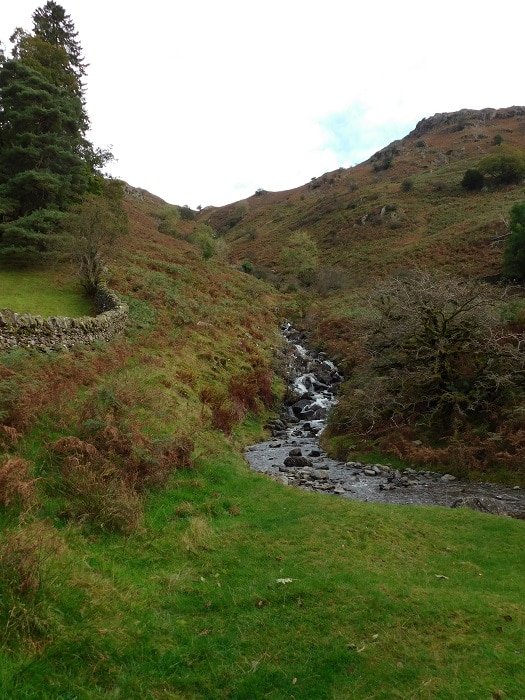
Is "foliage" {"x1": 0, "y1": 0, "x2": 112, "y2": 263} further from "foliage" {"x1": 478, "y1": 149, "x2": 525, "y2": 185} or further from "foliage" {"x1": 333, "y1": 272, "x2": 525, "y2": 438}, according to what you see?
"foliage" {"x1": 478, "y1": 149, "x2": 525, "y2": 185}

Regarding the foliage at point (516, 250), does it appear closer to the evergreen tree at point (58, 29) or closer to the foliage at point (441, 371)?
the foliage at point (441, 371)

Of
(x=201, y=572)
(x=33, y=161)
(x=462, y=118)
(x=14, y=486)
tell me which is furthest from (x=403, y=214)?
(x=462, y=118)

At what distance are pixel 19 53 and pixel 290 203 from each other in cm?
8673

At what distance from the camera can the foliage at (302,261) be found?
60.8 metres

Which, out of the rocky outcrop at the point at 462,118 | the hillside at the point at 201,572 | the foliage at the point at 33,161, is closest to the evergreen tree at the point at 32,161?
the foliage at the point at 33,161

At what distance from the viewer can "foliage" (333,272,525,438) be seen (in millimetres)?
19000

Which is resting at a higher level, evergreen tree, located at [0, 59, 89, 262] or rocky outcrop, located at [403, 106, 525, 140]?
rocky outcrop, located at [403, 106, 525, 140]

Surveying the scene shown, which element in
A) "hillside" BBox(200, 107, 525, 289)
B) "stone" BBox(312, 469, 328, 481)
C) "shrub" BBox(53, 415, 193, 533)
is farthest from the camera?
"hillside" BBox(200, 107, 525, 289)

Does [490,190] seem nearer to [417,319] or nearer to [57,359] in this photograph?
[417,319]

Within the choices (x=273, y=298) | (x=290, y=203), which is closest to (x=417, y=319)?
(x=273, y=298)

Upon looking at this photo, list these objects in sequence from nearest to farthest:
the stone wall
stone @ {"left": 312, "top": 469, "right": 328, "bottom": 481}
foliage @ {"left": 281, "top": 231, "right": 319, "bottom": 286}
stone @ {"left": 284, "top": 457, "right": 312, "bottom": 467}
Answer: the stone wall
stone @ {"left": 312, "top": 469, "right": 328, "bottom": 481}
stone @ {"left": 284, "top": 457, "right": 312, "bottom": 467}
foliage @ {"left": 281, "top": 231, "right": 319, "bottom": 286}

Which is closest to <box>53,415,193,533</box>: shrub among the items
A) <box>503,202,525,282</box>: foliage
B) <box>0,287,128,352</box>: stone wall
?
<box>0,287,128,352</box>: stone wall

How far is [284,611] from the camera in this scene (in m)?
7.67

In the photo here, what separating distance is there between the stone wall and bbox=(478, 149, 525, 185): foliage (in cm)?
7318
